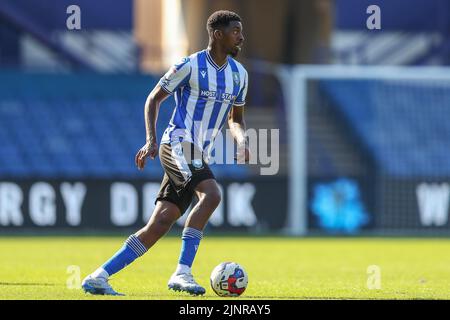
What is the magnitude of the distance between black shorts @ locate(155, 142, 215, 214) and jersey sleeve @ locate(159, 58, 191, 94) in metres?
0.44

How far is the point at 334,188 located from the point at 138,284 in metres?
13.2

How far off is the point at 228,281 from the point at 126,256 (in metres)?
0.80

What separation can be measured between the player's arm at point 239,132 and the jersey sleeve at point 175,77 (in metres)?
0.61

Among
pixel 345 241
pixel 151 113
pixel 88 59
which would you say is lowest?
pixel 345 241

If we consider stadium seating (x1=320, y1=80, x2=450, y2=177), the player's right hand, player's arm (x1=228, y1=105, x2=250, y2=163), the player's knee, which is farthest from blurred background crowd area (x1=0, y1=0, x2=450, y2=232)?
the player's right hand

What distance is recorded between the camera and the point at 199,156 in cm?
966

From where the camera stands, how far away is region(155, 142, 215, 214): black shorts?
31.3 feet

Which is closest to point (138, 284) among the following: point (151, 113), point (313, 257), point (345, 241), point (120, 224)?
point (151, 113)

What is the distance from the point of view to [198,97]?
32.1 feet

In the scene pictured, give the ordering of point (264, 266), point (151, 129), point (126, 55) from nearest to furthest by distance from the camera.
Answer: point (151, 129), point (264, 266), point (126, 55)

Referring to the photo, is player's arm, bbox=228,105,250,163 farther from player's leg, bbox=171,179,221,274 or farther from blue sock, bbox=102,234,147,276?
blue sock, bbox=102,234,147,276

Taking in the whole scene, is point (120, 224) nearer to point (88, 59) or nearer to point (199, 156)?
point (88, 59)

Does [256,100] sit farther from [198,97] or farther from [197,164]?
[197,164]

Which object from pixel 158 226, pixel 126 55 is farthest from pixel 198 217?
pixel 126 55
